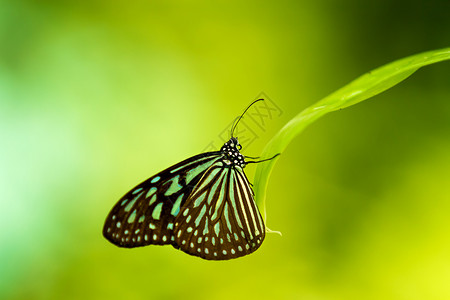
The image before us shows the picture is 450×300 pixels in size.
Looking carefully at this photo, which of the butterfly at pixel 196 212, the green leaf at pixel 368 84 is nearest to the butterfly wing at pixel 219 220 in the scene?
the butterfly at pixel 196 212

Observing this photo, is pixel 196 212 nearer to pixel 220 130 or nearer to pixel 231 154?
pixel 231 154

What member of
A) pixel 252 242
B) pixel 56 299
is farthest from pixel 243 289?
pixel 56 299

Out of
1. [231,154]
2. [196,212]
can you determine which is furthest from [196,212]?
[231,154]

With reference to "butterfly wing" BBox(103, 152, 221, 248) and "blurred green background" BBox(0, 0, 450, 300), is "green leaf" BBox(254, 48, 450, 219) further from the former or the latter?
"blurred green background" BBox(0, 0, 450, 300)

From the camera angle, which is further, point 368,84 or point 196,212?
point 196,212

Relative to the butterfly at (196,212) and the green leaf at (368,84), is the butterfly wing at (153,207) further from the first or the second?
the green leaf at (368,84)

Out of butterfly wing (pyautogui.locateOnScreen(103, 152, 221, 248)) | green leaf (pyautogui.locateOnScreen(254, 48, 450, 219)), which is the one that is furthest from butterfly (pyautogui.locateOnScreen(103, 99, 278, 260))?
green leaf (pyautogui.locateOnScreen(254, 48, 450, 219))

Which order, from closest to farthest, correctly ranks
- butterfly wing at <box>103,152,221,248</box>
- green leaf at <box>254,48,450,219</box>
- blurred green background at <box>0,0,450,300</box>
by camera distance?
green leaf at <box>254,48,450,219</box> < butterfly wing at <box>103,152,221,248</box> < blurred green background at <box>0,0,450,300</box>

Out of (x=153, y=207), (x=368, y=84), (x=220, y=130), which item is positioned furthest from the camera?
(x=220, y=130)
